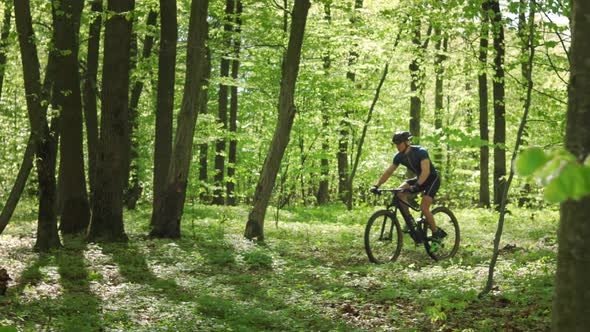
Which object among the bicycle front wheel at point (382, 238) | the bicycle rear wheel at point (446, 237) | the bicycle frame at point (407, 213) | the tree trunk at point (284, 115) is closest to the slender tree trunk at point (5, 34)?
the tree trunk at point (284, 115)

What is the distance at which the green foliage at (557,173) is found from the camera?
1320 mm

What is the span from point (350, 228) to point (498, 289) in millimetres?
8194

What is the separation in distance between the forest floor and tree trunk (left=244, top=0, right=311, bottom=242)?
27.6 inches

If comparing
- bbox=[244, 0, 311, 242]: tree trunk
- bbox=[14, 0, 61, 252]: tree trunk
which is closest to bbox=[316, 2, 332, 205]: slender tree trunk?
bbox=[244, 0, 311, 242]: tree trunk

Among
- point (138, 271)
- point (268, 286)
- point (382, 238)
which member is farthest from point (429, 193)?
point (138, 271)

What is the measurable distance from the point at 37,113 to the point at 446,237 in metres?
7.51

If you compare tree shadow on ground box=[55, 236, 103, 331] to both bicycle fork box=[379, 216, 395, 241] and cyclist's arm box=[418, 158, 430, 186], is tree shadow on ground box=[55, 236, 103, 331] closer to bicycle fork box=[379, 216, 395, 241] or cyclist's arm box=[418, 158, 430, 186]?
bicycle fork box=[379, 216, 395, 241]

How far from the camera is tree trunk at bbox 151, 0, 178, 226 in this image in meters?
13.8

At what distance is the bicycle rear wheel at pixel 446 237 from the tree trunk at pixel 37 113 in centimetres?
648

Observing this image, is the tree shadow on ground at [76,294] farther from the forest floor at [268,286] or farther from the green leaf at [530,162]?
the green leaf at [530,162]

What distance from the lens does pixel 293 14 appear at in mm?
12734

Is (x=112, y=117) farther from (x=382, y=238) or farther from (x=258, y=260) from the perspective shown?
(x=382, y=238)

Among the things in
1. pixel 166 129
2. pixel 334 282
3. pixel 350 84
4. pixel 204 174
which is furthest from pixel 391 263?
pixel 204 174

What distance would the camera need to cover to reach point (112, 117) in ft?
37.4
